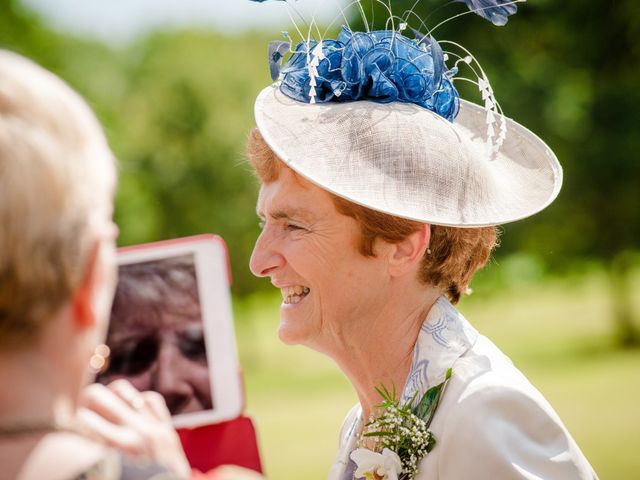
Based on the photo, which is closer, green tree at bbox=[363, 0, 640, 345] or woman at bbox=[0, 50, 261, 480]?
woman at bbox=[0, 50, 261, 480]

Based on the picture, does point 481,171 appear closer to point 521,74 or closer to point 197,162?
point 521,74

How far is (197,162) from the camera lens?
110 ft

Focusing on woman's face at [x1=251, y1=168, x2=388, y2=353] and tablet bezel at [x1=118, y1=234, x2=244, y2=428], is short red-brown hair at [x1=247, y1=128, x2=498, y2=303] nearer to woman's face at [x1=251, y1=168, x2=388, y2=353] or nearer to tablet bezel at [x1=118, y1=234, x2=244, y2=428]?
woman's face at [x1=251, y1=168, x2=388, y2=353]

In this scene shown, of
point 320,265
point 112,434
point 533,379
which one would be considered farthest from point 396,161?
point 533,379

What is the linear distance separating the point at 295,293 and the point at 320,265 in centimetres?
17

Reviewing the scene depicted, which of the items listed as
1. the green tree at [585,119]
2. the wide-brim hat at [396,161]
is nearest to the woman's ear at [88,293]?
the wide-brim hat at [396,161]

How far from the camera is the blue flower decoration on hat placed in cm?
315

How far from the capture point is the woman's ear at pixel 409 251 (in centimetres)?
314

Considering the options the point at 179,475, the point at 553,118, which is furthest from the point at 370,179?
the point at 553,118

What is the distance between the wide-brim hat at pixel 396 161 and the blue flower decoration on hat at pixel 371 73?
0.16 ft

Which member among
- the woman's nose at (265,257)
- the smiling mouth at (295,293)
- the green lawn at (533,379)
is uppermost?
the woman's nose at (265,257)

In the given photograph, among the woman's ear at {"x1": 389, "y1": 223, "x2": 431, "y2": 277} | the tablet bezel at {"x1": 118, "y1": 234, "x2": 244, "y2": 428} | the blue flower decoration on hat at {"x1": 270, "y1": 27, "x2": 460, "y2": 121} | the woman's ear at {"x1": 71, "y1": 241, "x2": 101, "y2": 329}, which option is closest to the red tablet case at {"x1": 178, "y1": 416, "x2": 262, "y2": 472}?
the tablet bezel at {"x1": 118, "y1": 234, "x2": 244, "y2": 428}

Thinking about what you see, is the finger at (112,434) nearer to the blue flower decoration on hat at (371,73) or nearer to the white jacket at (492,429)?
the white jacket at (492,429)

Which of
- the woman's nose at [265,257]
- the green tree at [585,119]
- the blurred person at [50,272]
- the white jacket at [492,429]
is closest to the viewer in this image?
the blurred person at [50,272]
